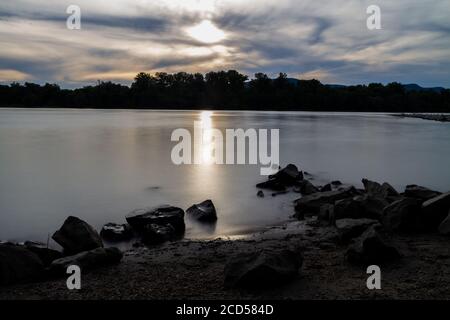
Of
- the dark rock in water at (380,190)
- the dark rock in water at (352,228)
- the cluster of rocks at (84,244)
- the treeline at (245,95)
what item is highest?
the treeline at (245,95)

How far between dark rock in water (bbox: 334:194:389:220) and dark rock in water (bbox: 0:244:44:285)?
7301 mm

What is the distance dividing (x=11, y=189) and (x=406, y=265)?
58.0ft

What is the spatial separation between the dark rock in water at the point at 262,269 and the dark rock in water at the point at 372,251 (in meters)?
1.25

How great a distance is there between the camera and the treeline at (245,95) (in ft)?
610

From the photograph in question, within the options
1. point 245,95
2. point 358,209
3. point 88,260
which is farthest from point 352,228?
point 245,95

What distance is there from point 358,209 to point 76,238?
705 centimetres

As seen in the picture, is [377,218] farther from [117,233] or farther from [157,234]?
[117,233]

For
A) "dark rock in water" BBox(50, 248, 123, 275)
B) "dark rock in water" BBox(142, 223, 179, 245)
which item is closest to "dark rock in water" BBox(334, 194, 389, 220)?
"dark rock in water" BBox(142, 223, 179, 245)

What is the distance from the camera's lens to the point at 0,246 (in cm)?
758

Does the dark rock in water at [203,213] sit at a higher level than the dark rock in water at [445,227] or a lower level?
lower

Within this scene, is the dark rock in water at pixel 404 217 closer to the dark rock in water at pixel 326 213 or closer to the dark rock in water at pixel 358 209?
the dark rock in water at pixel 358 209

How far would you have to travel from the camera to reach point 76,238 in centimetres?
944

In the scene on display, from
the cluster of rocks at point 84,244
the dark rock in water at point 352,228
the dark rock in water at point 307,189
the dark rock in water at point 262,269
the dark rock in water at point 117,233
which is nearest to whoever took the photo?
the dark rock in water at point 262,269

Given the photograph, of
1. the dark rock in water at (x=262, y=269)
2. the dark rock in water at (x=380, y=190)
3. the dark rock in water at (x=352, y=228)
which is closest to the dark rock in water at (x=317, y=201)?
the dark rock in water at (x=380, y=190)
